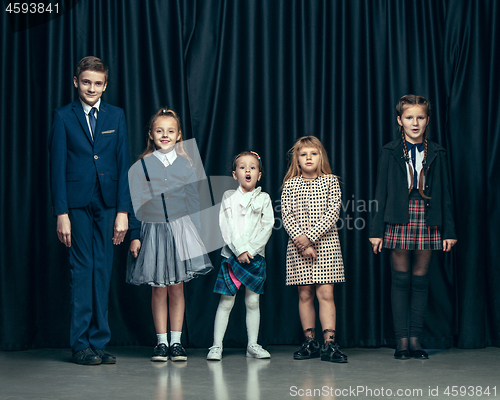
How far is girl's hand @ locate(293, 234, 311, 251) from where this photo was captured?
3.01 metres

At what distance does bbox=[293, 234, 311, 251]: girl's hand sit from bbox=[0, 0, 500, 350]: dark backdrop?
1.64 ft

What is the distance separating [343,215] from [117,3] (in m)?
2.07

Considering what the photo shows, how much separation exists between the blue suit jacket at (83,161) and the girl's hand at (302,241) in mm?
977

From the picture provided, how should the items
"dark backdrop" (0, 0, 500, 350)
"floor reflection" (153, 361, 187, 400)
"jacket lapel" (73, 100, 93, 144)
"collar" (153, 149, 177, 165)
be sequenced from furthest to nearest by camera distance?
"dark backdrop" (0, 0, 500, 350) → "collar" (153, 149, 177, 165) → "jacket lapel" (73, 100, 93, 144) → "floor reflection" (153, 361, 187, 400)

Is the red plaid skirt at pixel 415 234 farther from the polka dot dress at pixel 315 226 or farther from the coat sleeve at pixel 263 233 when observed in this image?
the coat sleeve at pixel 263 233

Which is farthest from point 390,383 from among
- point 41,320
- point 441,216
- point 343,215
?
point 41,320

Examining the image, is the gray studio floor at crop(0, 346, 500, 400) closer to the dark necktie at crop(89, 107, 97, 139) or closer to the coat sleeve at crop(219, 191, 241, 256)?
the coat sleeve at crop(219, 191, 241, 256)

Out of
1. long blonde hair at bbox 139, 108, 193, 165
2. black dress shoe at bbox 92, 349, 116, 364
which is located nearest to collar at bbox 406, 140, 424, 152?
long blonde hair at bbox 139, 108, 193, 165

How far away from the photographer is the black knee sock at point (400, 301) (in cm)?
303

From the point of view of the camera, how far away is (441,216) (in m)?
3.02

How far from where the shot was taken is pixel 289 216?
3.12 m

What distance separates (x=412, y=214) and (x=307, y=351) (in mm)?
980

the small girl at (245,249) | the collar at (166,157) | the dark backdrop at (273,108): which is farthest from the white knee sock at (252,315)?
the collar at (166,157)

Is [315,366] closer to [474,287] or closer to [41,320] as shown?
[474,287]
